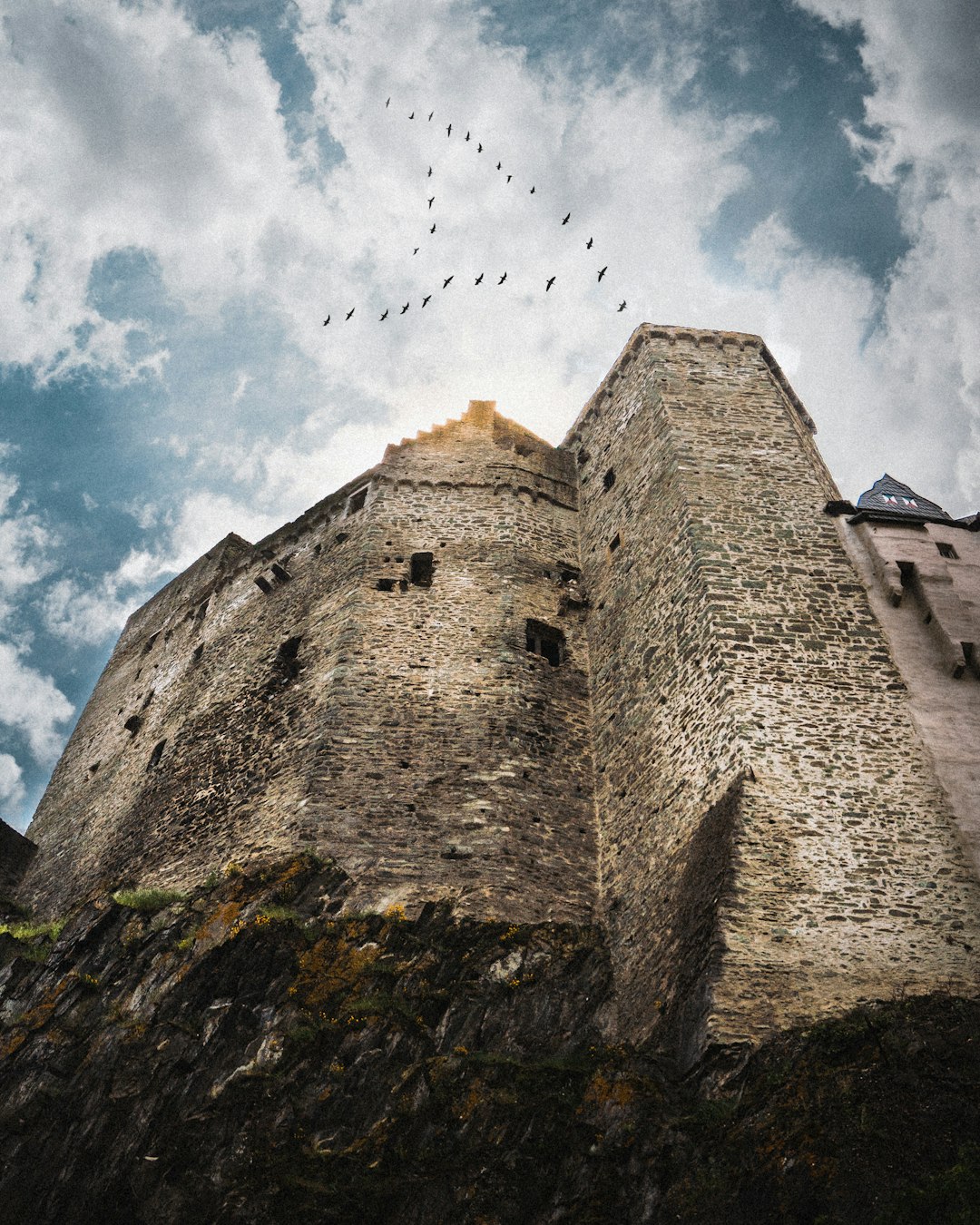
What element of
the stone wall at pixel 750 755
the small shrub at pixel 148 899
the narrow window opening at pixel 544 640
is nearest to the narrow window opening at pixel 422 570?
the narrow window opening at pixel 544 640

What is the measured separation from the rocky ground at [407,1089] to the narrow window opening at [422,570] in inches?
251

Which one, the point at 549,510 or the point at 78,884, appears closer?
the point at 78,884

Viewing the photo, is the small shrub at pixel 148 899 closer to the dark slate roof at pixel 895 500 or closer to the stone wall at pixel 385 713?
the stone wall at pixel 385 713

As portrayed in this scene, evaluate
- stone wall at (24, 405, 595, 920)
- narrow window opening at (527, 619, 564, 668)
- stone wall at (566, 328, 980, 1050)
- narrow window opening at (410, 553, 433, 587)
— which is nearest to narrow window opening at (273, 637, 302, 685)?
stone wall at (24, 405, 595, 920)

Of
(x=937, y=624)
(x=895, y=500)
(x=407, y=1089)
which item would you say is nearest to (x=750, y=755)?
(x=937, y=624)

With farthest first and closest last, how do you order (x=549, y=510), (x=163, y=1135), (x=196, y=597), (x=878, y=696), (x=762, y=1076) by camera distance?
(x=196, y=597)
(x=549, y=510)
(x=878, y=696)
(x=163, y=1135)
(x=762, y=1076)

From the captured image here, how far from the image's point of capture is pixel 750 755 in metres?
11.6

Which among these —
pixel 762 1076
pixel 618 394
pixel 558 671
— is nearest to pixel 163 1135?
pixel 762 1076

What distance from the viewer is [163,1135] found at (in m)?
10.2

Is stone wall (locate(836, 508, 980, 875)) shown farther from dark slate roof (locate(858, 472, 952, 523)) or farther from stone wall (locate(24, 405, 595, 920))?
stone wall (locate(24, 405, 595, 920))

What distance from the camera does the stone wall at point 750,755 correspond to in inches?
394

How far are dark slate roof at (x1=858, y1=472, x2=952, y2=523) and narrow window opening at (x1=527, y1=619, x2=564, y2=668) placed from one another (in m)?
5.50

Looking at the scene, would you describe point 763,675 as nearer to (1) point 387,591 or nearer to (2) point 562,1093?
(2) point 562,1093

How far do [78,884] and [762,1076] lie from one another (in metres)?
13.7
